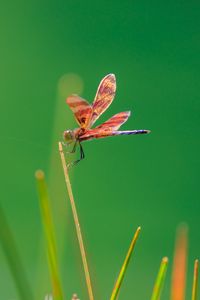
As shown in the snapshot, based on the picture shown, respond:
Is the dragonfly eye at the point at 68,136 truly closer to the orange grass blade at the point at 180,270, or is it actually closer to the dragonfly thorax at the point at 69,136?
the dragonfly thorax at the point at 69,136

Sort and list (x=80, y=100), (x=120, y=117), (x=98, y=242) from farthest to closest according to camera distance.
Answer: (x=98, y=242) < (x=120, y=117) < (x=80, y=100)

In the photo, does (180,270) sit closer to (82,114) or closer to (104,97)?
(82,114)

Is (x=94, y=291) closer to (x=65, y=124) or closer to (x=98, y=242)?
(x=65, y=124)

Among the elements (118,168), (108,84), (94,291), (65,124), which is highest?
(118,168)

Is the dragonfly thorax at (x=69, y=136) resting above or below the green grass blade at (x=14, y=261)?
above

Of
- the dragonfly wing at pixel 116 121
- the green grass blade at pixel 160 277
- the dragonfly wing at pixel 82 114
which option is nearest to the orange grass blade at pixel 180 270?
the green grass blade at pixel 160 277

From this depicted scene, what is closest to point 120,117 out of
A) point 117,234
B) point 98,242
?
point 98,242
